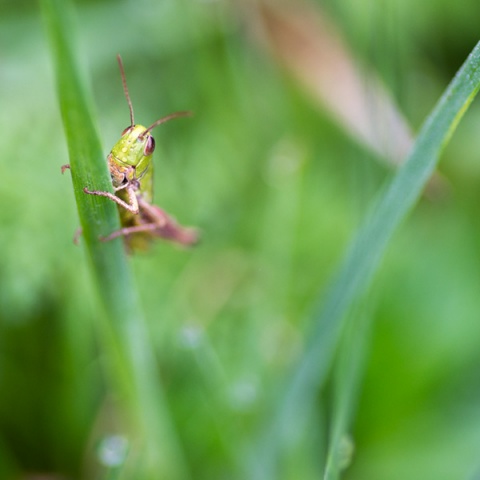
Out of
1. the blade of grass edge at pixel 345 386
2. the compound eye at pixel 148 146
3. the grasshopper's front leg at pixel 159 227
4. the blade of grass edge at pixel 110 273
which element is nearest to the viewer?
the blade of grass edge at pixel 110 273

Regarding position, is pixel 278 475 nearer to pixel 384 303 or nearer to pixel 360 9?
pixel 384 303

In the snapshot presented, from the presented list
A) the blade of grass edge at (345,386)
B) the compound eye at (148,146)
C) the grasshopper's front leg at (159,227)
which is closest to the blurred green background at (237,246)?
the blade of grass edge at (345,386)

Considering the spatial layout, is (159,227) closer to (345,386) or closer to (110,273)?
(110,273)

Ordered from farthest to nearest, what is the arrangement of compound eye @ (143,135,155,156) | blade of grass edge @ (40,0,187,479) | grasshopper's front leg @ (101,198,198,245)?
grasshopper's front leg @ (101,198,198,245), compound eye @ (143,135,155,156), blade of grass edge @ (40,0,187,479)

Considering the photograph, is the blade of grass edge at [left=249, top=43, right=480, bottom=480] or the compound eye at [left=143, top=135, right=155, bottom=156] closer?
the blade of grass edge at [left=249, top=43, right=480, bottom=480]

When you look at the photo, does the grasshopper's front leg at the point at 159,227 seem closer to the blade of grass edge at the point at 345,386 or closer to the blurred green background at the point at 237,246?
the blurred green background at the point at 237,246

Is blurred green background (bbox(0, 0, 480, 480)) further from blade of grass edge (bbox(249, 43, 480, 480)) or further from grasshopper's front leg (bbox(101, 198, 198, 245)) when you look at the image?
grasshopper's front leg (bbox(101, 198, 198, 245))

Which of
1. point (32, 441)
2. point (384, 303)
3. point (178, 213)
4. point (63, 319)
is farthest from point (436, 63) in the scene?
point (32, 441)

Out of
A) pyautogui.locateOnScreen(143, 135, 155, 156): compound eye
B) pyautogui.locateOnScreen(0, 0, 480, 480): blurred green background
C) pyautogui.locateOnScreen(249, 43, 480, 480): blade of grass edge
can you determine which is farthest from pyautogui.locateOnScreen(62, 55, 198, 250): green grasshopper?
pyautogui.locateOnScreen(249, 43, 480, 480): blade of grass edge
